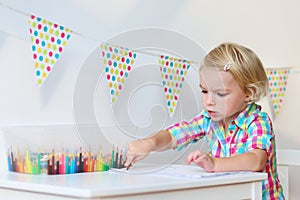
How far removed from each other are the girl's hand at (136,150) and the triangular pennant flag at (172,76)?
0.38 metres

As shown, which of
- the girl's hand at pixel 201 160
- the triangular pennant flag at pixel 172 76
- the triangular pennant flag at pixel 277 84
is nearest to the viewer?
the girl's hand at pixel 201 160

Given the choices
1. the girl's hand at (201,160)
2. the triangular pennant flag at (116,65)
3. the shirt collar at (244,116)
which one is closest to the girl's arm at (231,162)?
the girl's hand at (201,160)

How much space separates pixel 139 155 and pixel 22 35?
0.45 meters

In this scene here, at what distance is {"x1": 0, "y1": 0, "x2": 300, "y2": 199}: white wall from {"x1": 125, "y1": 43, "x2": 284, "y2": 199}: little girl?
0.29m

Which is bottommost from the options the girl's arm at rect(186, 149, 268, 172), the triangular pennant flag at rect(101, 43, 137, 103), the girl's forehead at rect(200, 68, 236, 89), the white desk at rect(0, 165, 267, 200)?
the white desk at rect(0, 165, 267, 200)

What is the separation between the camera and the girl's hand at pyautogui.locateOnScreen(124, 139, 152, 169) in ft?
4.84

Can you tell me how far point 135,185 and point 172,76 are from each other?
2.73 feet

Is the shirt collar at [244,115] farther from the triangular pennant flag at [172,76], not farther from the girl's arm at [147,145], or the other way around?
the triangular pennant flag at [172,76]

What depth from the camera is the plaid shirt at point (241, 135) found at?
1487 millimetres

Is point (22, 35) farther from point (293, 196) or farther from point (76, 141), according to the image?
point (293, 196)

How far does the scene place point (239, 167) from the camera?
54.2 inches

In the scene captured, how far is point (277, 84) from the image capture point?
89.0 inches

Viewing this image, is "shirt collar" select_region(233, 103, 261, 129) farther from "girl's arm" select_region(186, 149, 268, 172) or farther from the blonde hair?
"girl's arm" select_region(186, 149, 268, 172)

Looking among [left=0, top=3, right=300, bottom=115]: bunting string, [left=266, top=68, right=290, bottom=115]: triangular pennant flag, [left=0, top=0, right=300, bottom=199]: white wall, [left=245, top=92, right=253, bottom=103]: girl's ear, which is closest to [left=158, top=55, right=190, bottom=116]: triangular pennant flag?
[left=0, top=3, right=300, bottom=115]: bunting string
